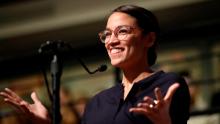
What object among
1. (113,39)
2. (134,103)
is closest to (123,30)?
(113,39)

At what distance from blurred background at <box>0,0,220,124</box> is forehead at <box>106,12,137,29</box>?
2317 mm

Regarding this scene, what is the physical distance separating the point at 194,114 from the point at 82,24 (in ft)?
9.09

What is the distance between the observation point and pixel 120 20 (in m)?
2.63

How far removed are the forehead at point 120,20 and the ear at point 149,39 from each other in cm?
8

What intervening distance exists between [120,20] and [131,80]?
0.24m

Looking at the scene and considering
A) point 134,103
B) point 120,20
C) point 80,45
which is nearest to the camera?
point 134,103

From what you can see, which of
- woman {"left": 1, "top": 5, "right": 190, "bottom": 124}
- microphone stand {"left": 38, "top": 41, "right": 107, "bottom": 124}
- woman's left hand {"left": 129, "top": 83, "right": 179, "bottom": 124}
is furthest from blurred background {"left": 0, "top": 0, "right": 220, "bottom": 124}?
woman's left hand {"left": 129, "top": 83, "right": 179, "bottom": 124}

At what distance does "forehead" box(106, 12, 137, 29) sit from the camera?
2.62 meters

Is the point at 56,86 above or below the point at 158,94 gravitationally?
below

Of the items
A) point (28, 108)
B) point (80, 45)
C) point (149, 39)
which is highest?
point (149, 39)

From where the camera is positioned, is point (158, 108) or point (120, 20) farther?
point (120, 20)

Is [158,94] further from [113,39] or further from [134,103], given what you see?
[113,39]

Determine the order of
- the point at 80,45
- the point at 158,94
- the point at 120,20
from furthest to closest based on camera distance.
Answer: the point at 80,45 → the point at 120,20 → the point at 158,94

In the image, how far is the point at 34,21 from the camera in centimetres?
716
